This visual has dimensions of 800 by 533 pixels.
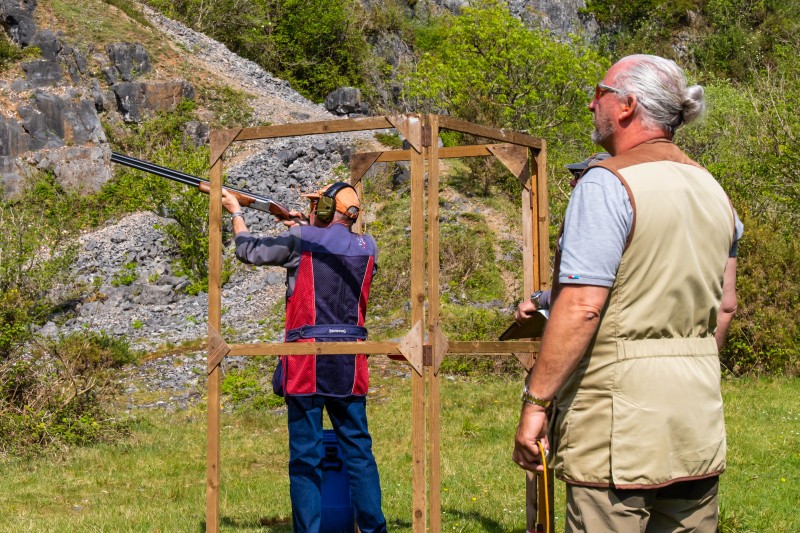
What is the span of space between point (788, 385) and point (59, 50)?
25.9m

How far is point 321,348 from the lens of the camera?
4906mm

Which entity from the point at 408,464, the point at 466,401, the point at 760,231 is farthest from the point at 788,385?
the point at 408,464

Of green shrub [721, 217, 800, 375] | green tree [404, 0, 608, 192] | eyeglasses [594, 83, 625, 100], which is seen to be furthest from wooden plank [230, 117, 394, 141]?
green tree [404, 0, 608, 192]

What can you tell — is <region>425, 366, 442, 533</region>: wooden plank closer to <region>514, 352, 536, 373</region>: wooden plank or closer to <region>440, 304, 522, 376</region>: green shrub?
<region>514, 352, 536, 373</region>: wooden plank

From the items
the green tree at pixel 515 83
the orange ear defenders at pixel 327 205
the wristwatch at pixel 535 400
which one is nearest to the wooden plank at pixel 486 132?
the orange ear defenders at pixel 327 205

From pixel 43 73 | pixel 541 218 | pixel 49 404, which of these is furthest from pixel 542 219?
pixel 43 73

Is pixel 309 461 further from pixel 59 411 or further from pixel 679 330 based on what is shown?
pixel 59 411

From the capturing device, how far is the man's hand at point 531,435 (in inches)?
113

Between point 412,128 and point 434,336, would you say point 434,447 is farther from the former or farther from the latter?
point 412,128

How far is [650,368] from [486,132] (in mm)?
2611

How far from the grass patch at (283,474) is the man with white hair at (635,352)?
10.6ft

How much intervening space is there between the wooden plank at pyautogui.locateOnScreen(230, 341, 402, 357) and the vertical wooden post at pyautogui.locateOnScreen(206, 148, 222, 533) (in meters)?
0.35

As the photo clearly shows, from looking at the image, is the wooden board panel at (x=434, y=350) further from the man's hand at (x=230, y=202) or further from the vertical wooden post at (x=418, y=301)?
the man's hand at (x=230, y=202)

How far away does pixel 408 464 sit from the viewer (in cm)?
880
